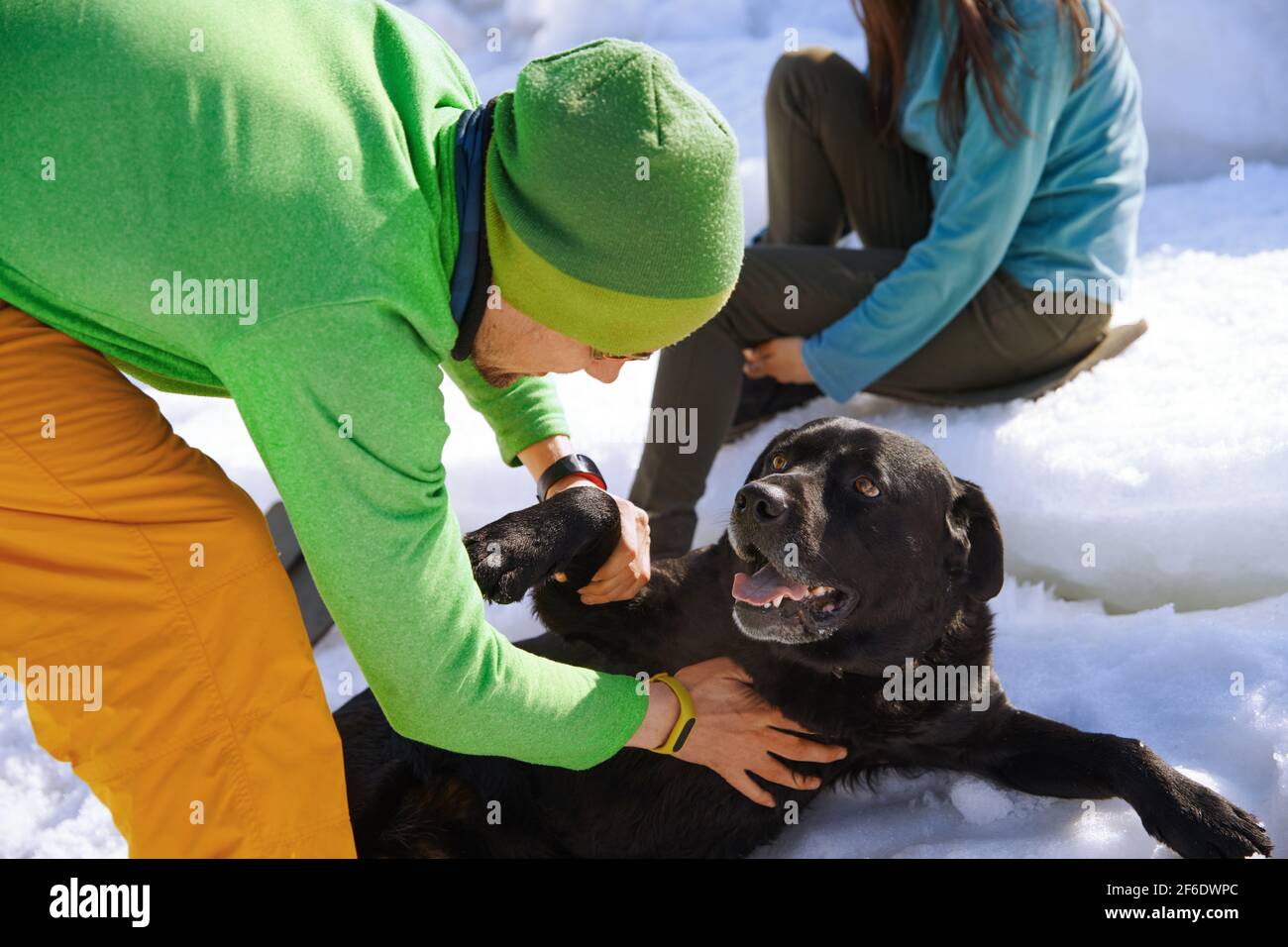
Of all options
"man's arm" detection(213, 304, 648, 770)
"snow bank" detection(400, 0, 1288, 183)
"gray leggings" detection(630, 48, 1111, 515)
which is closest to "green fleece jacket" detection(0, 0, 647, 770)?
"man's arm" detection(213, 304, 648, 770)

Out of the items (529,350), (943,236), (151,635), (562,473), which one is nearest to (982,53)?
(943,236)

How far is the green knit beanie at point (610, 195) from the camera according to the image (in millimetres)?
1637

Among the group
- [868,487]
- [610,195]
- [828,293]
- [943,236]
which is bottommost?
[868,487]

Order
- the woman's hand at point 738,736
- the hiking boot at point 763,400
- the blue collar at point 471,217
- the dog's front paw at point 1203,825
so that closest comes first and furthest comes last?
the blue collar at point 471,217 → the dog's front paw at point 1203,825 → the woman's hand at point 738,736 → the hiking boot at point 763,400

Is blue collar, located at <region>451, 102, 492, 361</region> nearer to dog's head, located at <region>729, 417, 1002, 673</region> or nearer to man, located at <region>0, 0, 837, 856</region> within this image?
man, located at <region>0, 0, 837, 856</region>

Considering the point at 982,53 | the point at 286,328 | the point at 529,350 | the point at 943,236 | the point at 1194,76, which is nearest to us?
the point at 286,328

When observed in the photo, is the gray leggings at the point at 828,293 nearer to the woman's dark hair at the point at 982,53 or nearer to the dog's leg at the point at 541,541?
the woman's dark hair at the point at 982,53

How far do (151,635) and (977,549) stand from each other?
60.2 inches

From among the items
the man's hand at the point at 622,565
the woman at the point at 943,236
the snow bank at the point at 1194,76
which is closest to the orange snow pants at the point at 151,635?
the man's hand at the point at 622,565

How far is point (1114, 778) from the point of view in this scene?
2.34 metres

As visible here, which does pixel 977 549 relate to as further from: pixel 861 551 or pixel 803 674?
pixel 803 674

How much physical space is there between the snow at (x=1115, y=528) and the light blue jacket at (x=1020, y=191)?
0.30 m
